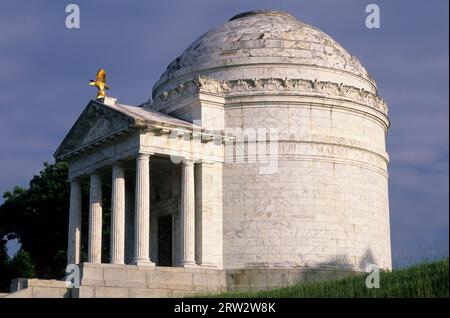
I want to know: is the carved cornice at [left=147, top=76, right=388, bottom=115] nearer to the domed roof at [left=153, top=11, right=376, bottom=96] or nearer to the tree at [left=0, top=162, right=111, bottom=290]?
the domed roof at [left=153, top=11, right=376, bottom=96]

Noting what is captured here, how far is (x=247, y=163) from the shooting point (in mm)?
40562

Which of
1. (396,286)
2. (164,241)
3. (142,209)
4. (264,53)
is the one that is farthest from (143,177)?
(396,286)

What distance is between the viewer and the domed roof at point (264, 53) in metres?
42.7

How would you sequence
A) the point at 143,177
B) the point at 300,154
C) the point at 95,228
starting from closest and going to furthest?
the point at 143,177, the point at 300,154, the point at 95,228

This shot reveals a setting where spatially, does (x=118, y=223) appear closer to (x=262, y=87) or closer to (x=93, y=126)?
(x=93, y=126)

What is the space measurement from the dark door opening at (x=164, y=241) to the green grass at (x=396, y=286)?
486 inches

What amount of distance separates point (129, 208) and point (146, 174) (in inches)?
272

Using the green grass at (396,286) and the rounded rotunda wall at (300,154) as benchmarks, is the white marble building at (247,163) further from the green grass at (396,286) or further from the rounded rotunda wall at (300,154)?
the green grass at (396,286)

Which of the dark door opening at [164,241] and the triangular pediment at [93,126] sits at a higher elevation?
the triangular pediment at [93,126]

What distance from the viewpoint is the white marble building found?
39.0 m

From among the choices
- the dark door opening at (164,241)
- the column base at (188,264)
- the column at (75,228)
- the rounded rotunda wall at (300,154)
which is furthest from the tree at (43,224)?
the column base at (188,264)

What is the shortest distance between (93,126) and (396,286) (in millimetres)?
20551
